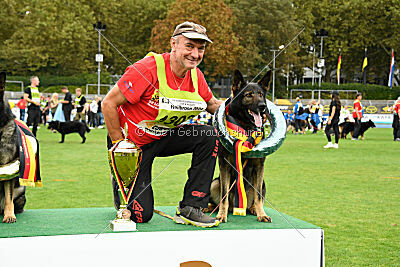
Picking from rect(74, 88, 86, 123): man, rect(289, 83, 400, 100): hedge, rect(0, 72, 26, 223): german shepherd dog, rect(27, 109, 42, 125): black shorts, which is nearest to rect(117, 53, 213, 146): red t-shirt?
rect(0, 72, 26, 223): german shepherd dog

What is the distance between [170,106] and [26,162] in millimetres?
1437

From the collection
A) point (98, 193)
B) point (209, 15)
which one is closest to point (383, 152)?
point (98, 193)

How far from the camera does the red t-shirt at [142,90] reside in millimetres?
3840

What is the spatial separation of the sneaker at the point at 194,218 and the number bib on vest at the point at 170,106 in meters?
0.75

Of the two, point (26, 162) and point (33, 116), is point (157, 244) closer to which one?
point (26, 162)

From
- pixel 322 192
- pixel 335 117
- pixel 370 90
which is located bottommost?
pixel 322 192

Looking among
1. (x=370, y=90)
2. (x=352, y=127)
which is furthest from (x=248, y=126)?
(x=370, y=90)

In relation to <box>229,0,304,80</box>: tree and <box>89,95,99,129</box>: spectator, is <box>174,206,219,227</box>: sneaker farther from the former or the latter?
<box>229,0,304,80</box>: tree

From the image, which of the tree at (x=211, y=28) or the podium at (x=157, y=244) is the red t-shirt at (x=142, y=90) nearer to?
the podium at (x=157, y=244)

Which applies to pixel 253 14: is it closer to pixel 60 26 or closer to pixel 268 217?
pixel 60 26

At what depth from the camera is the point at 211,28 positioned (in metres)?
44.2

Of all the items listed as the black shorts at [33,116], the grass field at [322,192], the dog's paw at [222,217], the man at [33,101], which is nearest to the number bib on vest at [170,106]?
the dog's paw at [222,217]

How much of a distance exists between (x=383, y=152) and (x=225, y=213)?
12.2 m

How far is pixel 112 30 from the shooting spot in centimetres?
5288
